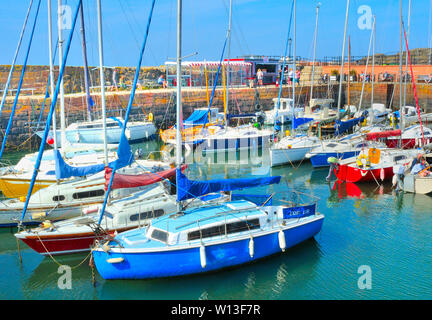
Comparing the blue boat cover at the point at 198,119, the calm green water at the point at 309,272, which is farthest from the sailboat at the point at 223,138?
the calm green water at the point at 309,272

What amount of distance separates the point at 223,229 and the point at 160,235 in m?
1.94

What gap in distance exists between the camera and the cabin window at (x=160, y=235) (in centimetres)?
1337

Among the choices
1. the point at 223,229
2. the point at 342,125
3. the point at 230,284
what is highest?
the point at 342,125

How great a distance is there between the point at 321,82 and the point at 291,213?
143 ft

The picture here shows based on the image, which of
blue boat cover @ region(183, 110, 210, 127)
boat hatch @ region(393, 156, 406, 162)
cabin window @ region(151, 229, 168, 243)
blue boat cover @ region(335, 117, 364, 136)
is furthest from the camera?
blue boat cover @ region(183, 110, 210, 127)

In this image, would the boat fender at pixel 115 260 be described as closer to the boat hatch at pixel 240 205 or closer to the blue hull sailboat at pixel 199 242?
the blue hull sailboat at pixel 199 242

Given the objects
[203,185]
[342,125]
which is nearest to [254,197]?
[203,185]

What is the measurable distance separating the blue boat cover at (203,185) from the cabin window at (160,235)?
1575 mm

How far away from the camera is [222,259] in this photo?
538 inches

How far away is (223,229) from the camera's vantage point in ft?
45.3

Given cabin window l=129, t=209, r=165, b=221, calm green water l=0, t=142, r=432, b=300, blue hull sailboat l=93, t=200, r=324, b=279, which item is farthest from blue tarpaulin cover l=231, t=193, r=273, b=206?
cabin window l=129, t=209, r=165, b=221

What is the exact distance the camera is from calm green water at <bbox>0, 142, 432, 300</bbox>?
13.2 m

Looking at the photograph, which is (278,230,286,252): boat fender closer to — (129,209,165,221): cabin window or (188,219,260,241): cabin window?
(188,219,260,241): cabin window

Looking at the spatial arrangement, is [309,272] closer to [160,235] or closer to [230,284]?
[230,284]
